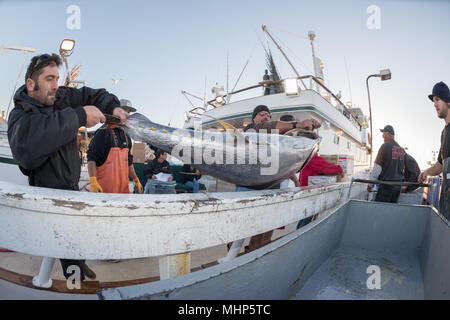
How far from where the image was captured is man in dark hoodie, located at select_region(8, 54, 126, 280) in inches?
36.2

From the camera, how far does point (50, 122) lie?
36.6 inches

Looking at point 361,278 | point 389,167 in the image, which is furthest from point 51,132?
point 389,167

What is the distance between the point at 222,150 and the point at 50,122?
821 mm

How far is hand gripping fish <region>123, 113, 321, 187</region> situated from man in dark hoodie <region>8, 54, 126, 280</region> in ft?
0.83

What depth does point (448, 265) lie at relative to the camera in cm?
123

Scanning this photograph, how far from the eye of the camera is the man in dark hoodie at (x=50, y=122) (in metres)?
0.92

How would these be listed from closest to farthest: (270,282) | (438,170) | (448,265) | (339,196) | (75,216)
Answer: (75,216), (270,282), (448,265), (339,196), (438,170)

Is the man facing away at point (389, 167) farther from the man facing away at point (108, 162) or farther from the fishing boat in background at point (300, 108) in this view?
the man facing away at point (108, 162)

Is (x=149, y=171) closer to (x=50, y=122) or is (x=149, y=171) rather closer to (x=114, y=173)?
(x=114, y=173)

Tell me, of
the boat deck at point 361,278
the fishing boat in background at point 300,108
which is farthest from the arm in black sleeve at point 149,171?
the boat deck at point 361,278

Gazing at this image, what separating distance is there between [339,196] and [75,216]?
7.87ft
